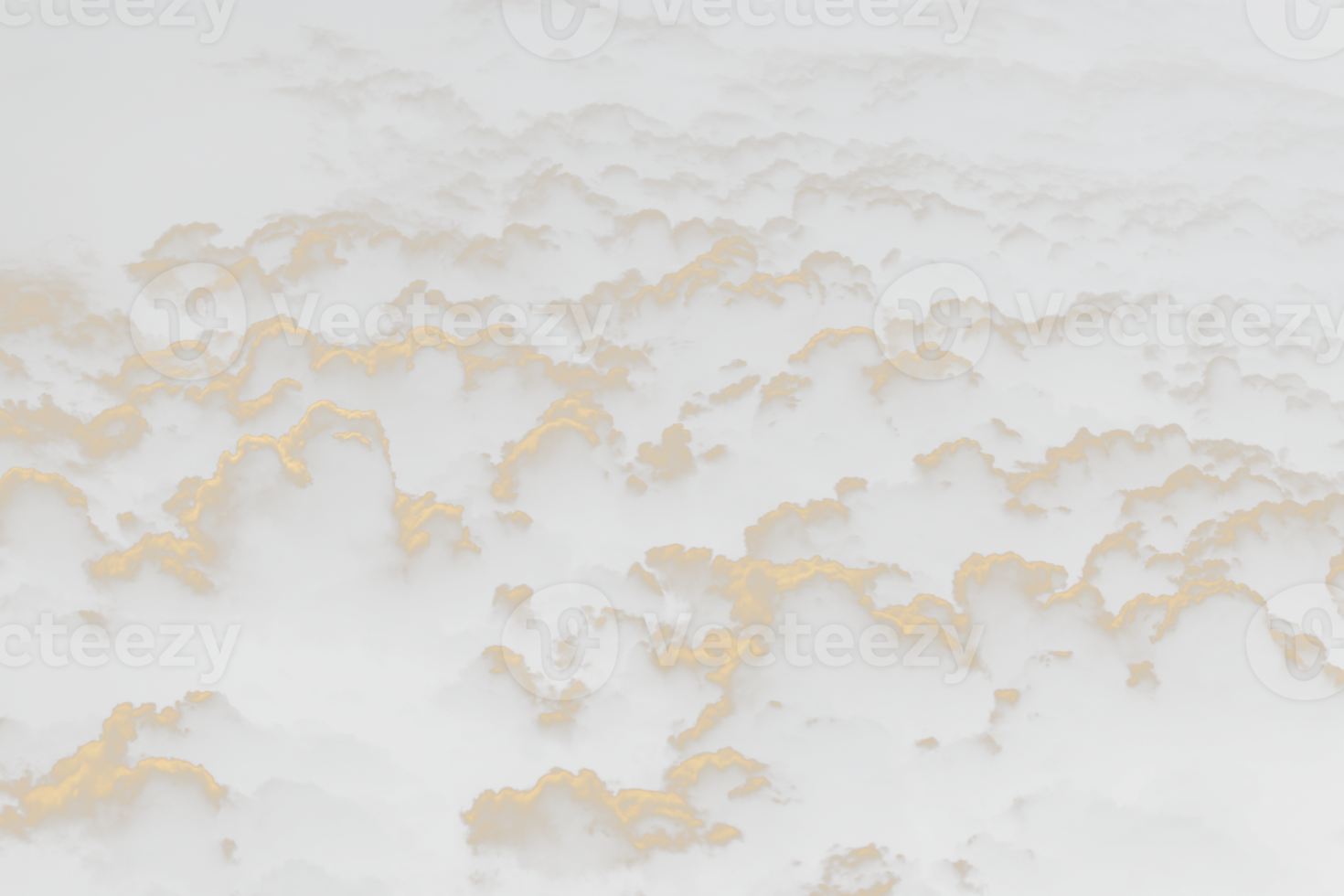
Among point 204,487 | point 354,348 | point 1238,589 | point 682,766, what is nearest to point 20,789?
point 204,487

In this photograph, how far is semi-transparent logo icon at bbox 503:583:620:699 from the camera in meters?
139

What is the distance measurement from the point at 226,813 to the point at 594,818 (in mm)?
35363

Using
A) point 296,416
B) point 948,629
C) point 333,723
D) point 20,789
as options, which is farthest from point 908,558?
point 20,789

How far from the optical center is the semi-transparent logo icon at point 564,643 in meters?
139

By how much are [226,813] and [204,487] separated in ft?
168

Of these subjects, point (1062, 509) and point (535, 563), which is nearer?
point (535, 563)

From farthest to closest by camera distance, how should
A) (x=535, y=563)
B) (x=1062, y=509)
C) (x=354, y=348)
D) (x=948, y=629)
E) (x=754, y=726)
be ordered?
(x=354, y=348)
(x=1062, y=509)
(x=535, y=563)
(x=948, y=629)
(x=754, y=726)

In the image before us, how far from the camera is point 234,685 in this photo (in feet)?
463

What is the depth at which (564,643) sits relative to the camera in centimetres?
14425

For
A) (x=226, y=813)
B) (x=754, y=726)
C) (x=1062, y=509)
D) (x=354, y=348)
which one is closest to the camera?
(x=226, y=813)

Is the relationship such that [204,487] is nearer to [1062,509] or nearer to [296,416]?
[296,416]

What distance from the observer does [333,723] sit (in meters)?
140

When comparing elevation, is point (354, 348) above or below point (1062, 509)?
above

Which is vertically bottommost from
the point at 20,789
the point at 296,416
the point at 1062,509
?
the point at 20,789
